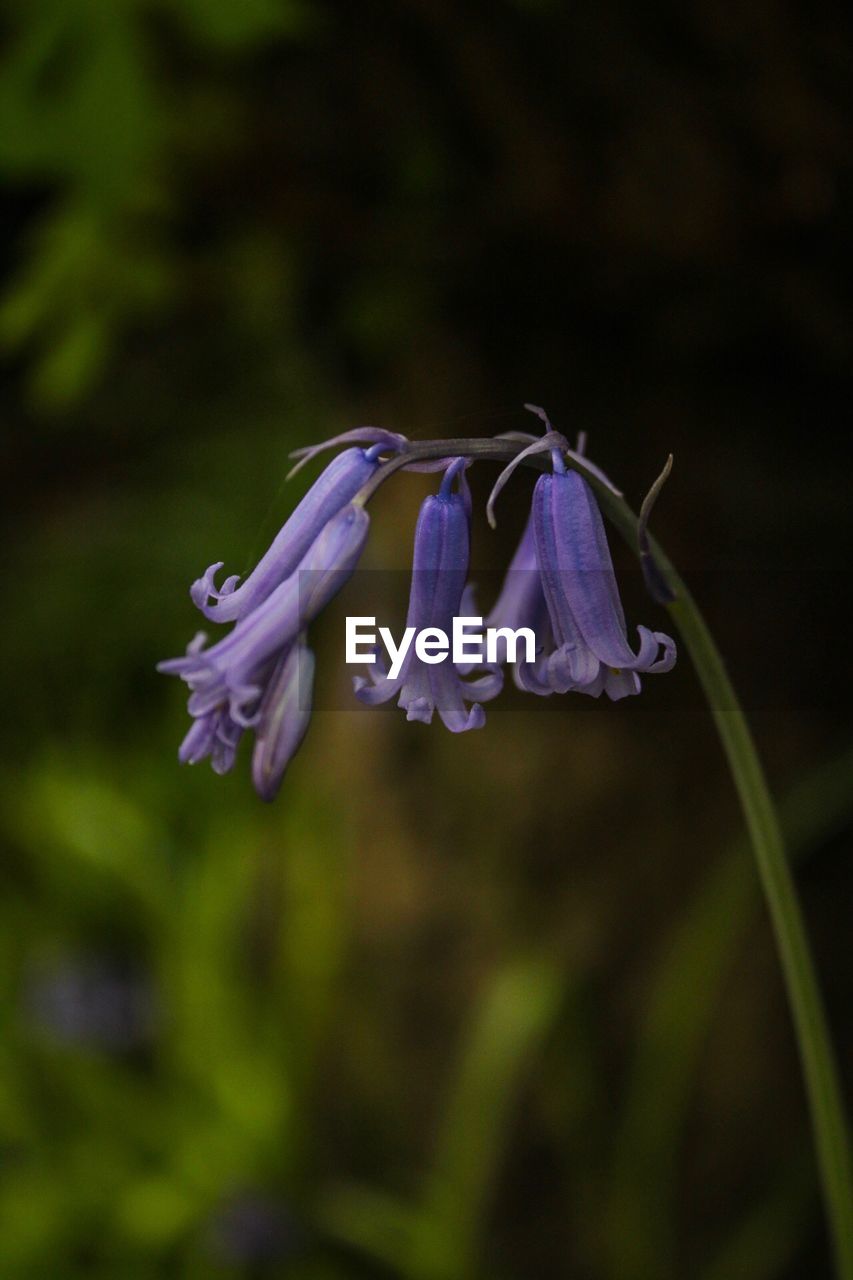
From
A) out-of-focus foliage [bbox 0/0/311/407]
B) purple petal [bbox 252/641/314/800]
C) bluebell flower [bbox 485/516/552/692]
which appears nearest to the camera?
purple petal [bbox 252/641/314/800]

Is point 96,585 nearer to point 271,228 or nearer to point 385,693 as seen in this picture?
point 271,228

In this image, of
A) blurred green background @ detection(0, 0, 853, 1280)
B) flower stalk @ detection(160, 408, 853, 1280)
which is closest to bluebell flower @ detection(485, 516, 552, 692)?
flower stalk @ detection(160, 408, 853, 1280)

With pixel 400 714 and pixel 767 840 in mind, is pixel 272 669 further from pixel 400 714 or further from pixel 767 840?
pixel 400 714

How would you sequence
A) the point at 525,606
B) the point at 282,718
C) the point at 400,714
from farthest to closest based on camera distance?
the point at 400,714 < the point at 525,606 < the point at 282,718

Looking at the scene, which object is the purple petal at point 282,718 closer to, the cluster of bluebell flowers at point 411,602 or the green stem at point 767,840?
the cluster of bluebell flowers at point 411,602

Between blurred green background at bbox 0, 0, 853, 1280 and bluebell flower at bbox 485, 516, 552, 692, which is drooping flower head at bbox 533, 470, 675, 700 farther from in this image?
blurred green background at bbox 0, 0, 853, 1280

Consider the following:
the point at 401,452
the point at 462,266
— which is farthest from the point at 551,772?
the point at 401,452

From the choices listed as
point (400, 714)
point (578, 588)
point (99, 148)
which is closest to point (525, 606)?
point (578, 588)
